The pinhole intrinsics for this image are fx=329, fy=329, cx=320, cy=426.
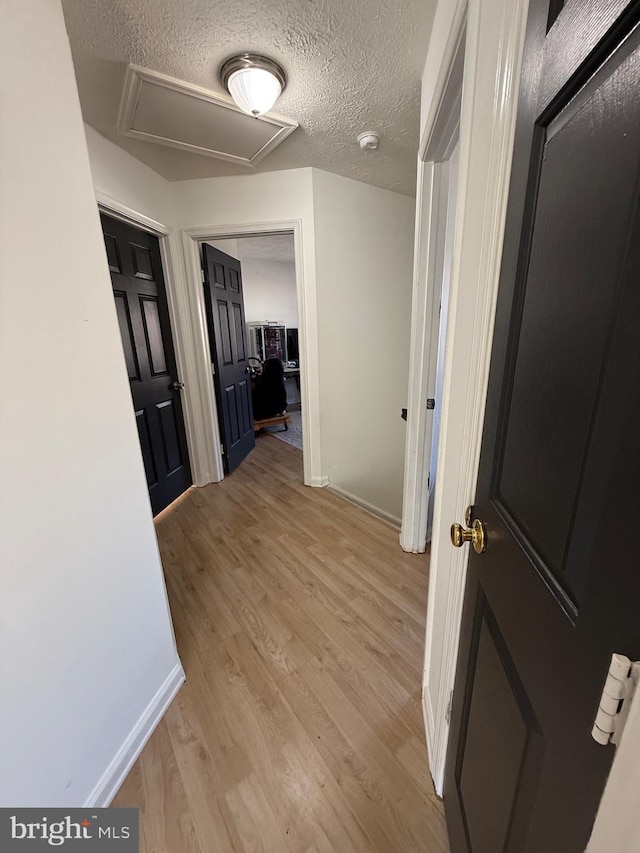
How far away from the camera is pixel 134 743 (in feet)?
3.63

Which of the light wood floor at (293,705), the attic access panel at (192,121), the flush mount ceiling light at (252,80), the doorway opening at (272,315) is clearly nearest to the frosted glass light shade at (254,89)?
the flush mount ceiling light at (252,80)

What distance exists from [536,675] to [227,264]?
345cm

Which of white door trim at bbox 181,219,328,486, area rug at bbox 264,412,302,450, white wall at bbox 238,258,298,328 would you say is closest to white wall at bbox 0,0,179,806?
white door trim at bbox 181,219,328,486

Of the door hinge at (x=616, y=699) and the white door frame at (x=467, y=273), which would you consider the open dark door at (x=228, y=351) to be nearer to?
the white door frame at (x=467, y=273)

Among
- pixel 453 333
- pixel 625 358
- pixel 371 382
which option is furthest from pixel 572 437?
pixel 371 382

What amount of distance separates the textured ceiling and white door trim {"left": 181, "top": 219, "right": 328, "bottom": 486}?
0.66 metres

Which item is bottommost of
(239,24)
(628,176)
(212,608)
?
(212,608)

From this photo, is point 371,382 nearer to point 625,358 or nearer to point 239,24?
point 239,24

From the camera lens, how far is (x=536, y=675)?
18.2 inches

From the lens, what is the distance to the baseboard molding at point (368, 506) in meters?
2.43

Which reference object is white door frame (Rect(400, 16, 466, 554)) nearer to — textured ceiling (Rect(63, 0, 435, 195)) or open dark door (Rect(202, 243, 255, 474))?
textured ceiling (Rect(63, 0, 435, 195))

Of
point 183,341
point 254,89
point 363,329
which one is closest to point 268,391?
point 183,341

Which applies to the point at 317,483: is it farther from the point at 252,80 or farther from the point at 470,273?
the point at 252,80

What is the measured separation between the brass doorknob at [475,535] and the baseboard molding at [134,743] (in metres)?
1.28
